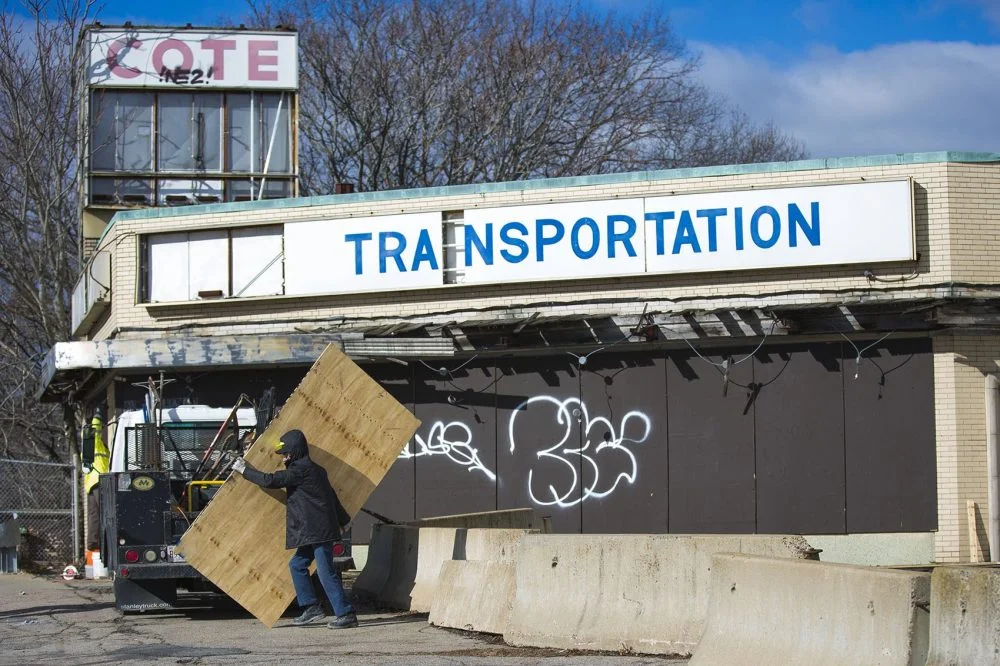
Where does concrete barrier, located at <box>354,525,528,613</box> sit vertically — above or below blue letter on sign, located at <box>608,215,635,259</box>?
below

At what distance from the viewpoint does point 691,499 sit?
18.3 m

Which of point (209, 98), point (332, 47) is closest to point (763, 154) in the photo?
point (332, 47)

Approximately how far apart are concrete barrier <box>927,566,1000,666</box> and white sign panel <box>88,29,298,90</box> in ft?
71.5

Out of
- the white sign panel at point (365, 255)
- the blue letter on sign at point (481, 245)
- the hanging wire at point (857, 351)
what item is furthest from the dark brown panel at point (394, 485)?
the hanging wire at point (857, 351)

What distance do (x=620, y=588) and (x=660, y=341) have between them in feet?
29.8

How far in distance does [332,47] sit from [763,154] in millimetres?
17717

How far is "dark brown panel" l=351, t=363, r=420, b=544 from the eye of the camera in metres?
19.1

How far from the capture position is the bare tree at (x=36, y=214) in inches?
1134

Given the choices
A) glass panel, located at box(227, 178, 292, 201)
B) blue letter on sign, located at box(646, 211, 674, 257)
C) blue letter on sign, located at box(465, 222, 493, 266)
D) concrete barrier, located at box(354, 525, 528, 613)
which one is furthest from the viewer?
glass panel, located at box(227, 178, 292, 201)

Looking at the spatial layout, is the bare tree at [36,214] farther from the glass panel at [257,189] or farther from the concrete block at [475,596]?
the concrete block at [475,596]

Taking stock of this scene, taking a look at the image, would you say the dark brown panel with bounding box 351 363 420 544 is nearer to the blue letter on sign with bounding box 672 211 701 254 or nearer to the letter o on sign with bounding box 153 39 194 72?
the blue letter on sign with bounding box 672 211 701 254

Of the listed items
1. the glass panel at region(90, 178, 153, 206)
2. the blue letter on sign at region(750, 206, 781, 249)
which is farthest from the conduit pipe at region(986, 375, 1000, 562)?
the glass panel at region(90, 178, 153, 206)

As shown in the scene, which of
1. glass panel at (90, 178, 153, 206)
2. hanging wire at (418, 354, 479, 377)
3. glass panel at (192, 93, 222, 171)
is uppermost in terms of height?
glass panel at (192, 93, 222, 171)

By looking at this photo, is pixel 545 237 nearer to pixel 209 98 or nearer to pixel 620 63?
pixel 209 98
